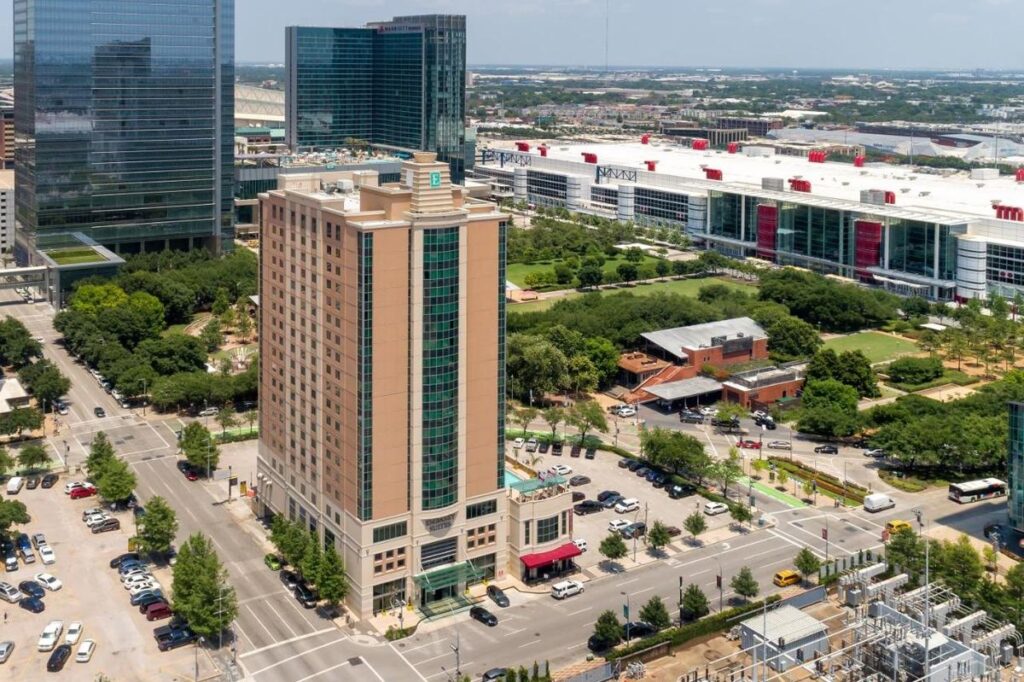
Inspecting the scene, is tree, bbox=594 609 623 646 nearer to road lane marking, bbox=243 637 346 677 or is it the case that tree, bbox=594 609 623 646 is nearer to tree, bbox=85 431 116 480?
road lane marking, bbox=243 637 346 677

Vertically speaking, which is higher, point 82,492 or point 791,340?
point 791,340

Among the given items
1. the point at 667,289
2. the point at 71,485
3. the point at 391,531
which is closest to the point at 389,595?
the point at 391,531

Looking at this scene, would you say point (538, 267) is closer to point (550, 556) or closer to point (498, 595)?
point (550, 556)

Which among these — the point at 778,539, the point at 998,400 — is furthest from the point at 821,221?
the point at 778,539

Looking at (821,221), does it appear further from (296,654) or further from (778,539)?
(296,654)

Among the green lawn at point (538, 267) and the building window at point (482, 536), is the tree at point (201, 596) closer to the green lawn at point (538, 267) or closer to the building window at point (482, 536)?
the building window at point (482, 536)

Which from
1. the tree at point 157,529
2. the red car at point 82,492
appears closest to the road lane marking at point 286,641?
the tree at point 157,529

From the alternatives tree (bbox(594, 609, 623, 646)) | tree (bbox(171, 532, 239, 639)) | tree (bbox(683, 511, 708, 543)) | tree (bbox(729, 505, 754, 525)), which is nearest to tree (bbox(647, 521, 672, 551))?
tree (bbox(683, 511, 708, 543))
